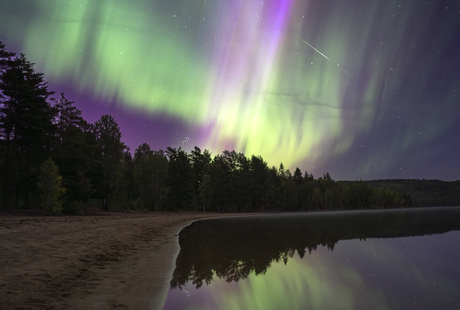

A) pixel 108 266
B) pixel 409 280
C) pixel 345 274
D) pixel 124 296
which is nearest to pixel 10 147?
pixel 108 266

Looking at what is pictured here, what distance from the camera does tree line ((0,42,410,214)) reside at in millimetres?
38844

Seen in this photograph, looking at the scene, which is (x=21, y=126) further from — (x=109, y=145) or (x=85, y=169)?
(x=109, y=145)

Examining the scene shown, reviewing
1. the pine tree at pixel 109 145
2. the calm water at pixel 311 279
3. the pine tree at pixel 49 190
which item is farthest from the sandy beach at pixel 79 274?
the pine tree at pixel 109 145

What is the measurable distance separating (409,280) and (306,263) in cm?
504

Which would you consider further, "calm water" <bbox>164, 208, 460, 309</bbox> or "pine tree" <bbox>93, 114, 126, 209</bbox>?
"pine tree" <bbox>93, 114, 126, 209</bbox>

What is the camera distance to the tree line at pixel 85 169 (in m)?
38.8

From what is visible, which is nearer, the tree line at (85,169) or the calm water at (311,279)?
the calm water at (311,279)

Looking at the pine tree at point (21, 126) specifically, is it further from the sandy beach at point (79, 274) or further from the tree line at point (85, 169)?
the sandy beach at point (79, 274)

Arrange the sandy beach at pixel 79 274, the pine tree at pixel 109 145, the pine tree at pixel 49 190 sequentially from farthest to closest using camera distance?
1. the pine tree at pixel 109 145
2. the pine tree at pixel 49 190
3. the sandy beach at pixel 79 274

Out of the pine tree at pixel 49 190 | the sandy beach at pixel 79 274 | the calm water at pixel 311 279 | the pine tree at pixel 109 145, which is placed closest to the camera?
the sandy beach at pixel 79 274

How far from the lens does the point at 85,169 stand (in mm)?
46250

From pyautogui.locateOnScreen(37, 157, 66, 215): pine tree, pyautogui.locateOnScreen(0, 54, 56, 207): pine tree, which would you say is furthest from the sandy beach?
pyautogui.locateOnScreen(0, 54, 56, 207): pine tree

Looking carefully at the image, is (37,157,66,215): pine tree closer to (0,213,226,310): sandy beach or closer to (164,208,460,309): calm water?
(0,213,226,310): sandy beach

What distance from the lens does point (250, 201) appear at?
370ft
